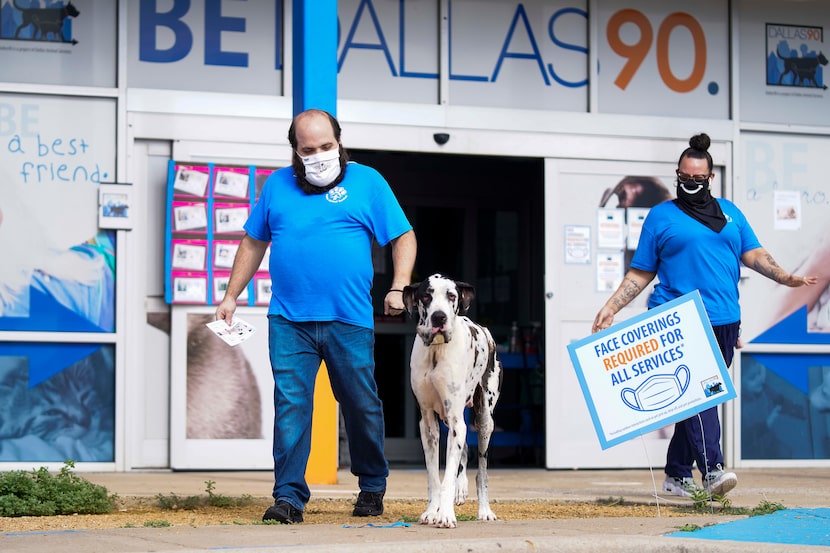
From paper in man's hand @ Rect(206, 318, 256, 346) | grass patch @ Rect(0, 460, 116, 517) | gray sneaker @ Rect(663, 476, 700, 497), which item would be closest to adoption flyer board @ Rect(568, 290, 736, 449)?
gray sneaker @ Rect(663, 476, 700, 497)

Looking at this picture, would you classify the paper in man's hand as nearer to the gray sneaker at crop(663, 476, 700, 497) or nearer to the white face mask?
the white face mask

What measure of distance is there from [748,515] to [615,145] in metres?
4.76

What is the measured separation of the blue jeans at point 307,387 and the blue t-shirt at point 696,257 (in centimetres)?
222

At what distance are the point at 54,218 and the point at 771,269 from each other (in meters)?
5.26

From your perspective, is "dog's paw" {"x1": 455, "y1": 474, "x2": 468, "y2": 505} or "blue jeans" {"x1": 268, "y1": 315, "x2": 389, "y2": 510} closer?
"blue jeans" {"x1": 268, "y1": 315, "x2": 389, "y2": 510}

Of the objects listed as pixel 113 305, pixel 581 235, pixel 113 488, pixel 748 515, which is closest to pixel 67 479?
pixel 113 488

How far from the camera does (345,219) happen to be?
6.50m

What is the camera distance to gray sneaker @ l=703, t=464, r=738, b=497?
24.6ft

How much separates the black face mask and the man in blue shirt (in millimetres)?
2155

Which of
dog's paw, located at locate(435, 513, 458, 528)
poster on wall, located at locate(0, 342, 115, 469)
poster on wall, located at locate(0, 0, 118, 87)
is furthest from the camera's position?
poster on wall, located at locate(0, 0, 118, 87)

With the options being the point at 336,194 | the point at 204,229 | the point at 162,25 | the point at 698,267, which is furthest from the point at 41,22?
the point at 698,267

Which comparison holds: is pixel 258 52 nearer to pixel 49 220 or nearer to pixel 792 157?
pixel 49 220

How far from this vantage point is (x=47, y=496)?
22.6ft

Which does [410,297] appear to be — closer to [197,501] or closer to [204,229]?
[197,501]
